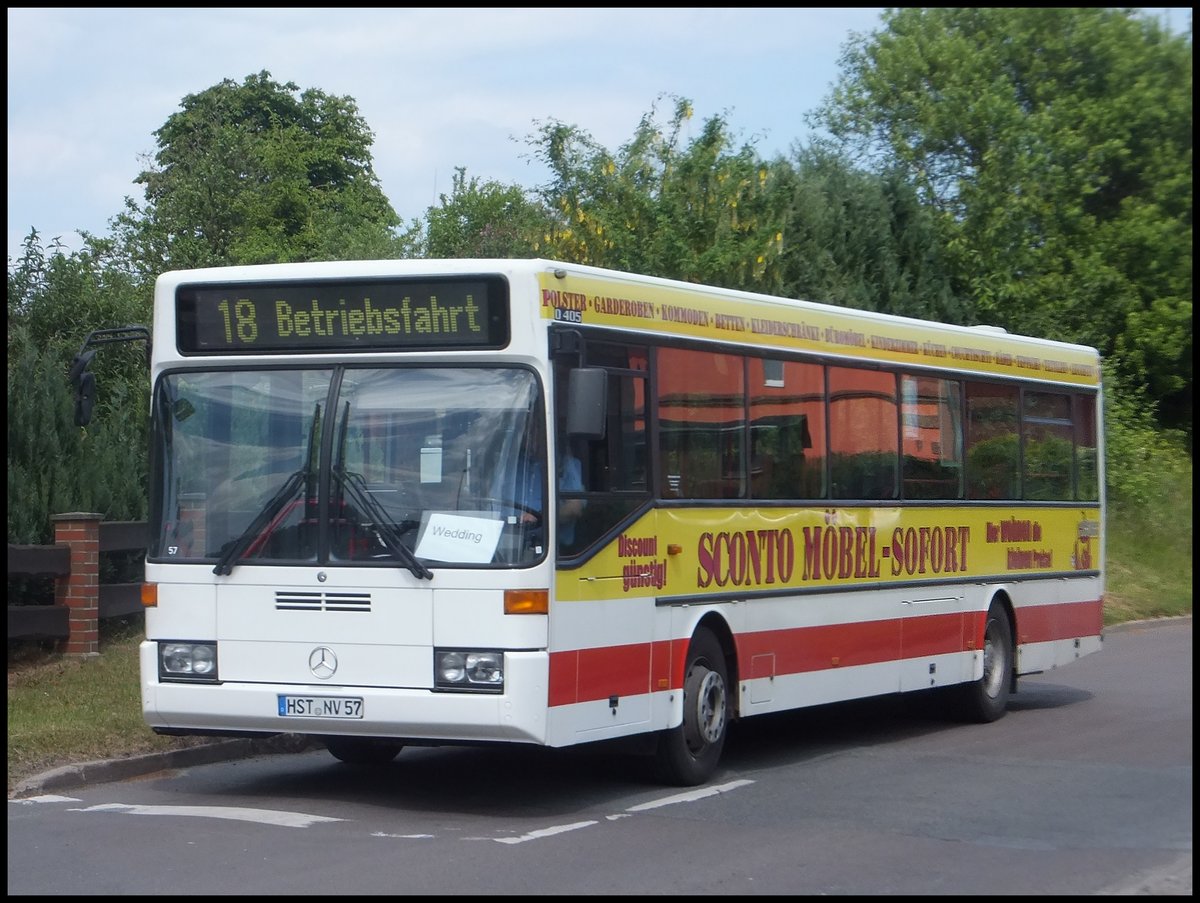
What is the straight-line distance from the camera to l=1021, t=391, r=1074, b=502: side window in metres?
15.9

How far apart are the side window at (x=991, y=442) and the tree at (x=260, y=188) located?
546 inches

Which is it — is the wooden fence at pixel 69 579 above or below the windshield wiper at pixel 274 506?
below

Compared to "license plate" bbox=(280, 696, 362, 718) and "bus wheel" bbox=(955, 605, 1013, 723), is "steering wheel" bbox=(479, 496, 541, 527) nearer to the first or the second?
"license plate" bbox=(280, 696, 362, 718)

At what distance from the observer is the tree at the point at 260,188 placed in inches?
1093

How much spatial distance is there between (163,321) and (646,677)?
12.1 feet

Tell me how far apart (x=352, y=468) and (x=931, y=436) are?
19.9ft

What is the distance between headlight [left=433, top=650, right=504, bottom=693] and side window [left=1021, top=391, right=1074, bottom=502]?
769 cm

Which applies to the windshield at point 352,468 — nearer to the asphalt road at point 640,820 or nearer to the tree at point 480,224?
the asphalt road at point 640,820

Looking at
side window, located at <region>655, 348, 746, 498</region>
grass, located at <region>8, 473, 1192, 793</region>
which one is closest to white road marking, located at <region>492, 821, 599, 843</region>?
side window, located at <region>655, 348, 746, 498</region>

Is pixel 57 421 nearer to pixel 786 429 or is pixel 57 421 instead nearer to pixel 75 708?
pixel 75 708

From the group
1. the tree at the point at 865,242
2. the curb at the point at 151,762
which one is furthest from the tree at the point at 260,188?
the curb at the point at 151,762

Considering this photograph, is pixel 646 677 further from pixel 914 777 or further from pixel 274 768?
pixel 274 768

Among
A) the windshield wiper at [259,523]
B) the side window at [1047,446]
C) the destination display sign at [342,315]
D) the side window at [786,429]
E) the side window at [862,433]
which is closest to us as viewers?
the destination display sign at [342,315]

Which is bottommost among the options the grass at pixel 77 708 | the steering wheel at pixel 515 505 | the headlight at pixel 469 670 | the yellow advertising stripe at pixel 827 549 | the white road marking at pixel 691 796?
the white road marking at pixel 691 796
